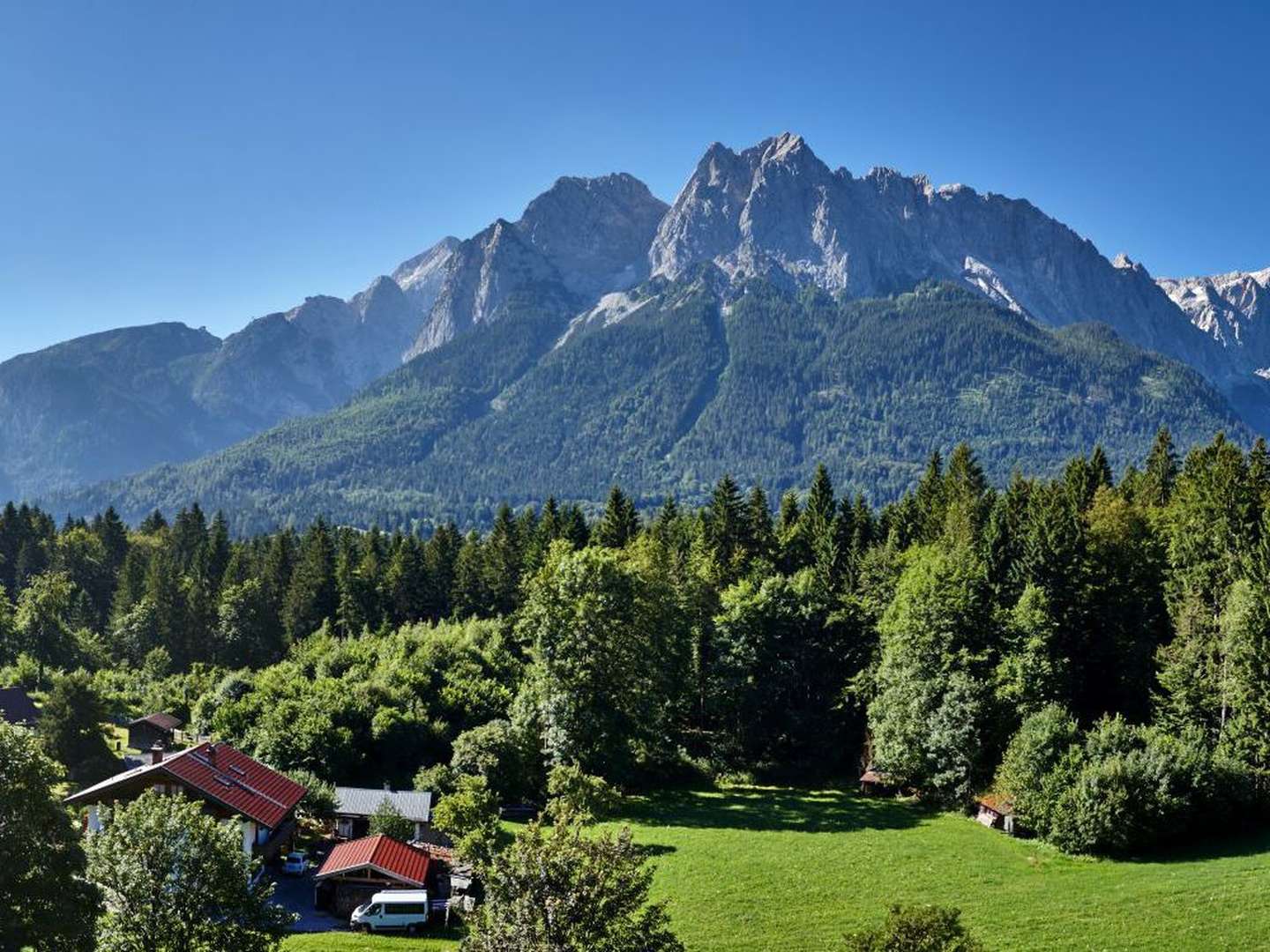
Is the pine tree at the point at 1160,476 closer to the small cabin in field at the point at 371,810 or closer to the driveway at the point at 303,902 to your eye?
the small cabin in field at the point at 371,810

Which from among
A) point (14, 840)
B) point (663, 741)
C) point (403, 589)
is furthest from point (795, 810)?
point (403, 589)

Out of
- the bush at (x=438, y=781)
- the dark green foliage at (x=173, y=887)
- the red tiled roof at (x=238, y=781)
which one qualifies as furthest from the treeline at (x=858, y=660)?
the dark green foliage at (x=173, y=887)

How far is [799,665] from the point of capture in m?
67.4

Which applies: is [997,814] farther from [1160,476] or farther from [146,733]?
[146,733]

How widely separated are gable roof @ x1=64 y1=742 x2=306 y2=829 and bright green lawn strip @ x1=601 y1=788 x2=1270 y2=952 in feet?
61.9

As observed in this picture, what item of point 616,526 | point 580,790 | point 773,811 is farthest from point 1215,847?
point 616,526

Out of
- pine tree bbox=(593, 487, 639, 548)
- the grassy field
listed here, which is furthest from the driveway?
pine tree bbox=(593, 487, 639, 548)

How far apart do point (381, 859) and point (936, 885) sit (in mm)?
24027

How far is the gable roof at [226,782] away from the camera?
45.0 metres

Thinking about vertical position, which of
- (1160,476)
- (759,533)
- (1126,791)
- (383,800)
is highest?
(1160,476)

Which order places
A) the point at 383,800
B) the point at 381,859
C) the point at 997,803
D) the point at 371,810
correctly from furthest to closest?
the point at 383,800
the point at 371,810
the point at 997,803
the point at 381,859

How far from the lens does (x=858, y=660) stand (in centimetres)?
6794

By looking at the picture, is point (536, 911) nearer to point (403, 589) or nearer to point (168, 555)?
point (403, 589)

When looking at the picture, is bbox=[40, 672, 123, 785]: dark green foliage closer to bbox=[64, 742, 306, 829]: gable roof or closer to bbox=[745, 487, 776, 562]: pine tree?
bbox=[64, 742, 306, 829]: gable roof
